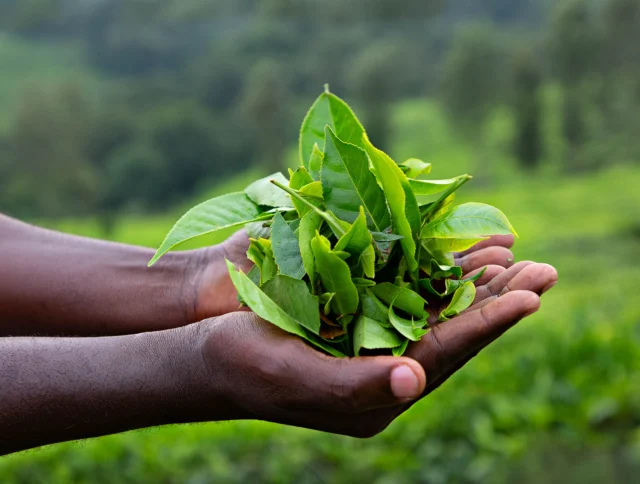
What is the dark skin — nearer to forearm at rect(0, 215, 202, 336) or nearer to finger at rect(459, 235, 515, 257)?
finger at rect(459, 235, 515, 257)

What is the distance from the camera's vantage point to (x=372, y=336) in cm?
120

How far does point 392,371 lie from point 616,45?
481 inches

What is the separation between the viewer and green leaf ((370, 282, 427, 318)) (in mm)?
1264

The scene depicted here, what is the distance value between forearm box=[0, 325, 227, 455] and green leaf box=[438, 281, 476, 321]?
1.47 ft

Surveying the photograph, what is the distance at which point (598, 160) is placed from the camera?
13516 millimetres

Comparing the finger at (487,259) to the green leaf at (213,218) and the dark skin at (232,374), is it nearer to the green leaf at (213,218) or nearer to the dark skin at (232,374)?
the dark skin at (232,374)

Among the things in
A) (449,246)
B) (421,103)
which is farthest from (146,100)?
(449,246)

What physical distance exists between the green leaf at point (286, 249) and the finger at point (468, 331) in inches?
10.2

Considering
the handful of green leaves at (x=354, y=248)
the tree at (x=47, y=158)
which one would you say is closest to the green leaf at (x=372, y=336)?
the handful of green leaves at (x=354, y=248)

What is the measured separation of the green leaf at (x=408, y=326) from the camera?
1202mm

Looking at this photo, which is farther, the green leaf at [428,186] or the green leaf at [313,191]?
the green leaf at [428,186]

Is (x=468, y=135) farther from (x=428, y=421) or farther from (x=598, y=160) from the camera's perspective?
(x=428, y=421)

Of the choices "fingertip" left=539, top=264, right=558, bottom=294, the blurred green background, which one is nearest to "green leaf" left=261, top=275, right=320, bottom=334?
"fingertip" left=539, top=264, right=558, bottom=294

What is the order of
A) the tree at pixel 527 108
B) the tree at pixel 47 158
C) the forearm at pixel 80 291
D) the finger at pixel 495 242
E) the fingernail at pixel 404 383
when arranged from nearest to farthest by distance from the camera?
1. the fingernail at pixel 404 383
2. the finger at pixel 495 242
3. the forearm at pixel 80 291
4. the tree at pixel 527 108
5. the tree at pixel 47 158
